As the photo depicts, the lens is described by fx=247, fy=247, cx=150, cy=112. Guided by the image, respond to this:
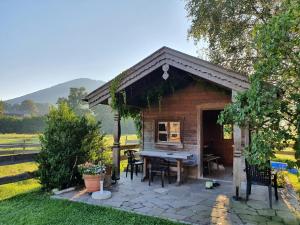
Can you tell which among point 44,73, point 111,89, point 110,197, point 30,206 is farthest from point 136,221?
point 44,73

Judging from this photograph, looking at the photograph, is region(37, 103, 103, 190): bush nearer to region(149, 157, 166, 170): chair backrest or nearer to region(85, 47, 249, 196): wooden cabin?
region(85, 47, 249, 196): wooden cabin

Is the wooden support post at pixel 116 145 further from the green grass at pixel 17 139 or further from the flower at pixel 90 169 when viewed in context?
the green grass at pixel 17 139

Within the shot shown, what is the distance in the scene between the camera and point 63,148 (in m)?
6.43

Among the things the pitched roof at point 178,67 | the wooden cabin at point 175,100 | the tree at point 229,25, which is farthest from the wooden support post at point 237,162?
the tree at point 229,25

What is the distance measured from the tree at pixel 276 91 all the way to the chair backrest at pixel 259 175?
55.9 inches

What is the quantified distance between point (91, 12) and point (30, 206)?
9.23 m

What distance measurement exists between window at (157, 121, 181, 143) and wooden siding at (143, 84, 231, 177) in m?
0.19

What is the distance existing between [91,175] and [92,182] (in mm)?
183

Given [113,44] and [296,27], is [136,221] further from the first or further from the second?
[113,44]

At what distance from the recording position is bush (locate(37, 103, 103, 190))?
6320 millimetres

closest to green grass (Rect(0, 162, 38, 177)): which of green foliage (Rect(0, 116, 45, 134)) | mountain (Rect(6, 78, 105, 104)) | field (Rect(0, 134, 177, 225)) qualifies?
field (Rect(0, 134, 177, 225))

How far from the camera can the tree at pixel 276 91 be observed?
342 centimetres

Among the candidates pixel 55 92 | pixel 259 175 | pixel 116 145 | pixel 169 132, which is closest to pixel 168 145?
pixel 169 132

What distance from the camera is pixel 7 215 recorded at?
486cm
